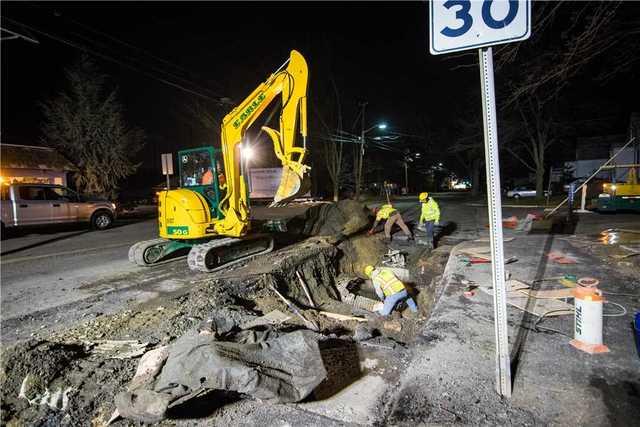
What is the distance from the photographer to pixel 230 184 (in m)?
7.53

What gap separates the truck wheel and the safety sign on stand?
52.3 ft

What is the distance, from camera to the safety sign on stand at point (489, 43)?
Result: 2375 mm

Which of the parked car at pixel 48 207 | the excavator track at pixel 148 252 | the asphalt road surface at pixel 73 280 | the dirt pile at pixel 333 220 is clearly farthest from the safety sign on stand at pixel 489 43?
the parked car at pixel 48 207

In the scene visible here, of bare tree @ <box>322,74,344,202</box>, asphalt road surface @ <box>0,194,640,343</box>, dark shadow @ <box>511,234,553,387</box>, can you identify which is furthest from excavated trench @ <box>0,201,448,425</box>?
bare tree @ <box>322,74,344,202</box>

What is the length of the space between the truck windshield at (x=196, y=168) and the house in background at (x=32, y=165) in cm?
1652

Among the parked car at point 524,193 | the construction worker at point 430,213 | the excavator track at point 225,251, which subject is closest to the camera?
the excavator track at point 225,251

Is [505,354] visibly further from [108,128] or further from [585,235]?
[108,128]

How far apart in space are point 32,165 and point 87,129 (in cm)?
418

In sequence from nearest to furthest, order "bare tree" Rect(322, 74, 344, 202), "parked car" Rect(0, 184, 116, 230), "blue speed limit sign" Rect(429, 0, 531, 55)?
"blue speed limit sign" Rect(429, 0, 531, 55) < "parked car" Rect(0, 184, 116, 230) < "bare tree" Rect(322, 74, 344, 202)

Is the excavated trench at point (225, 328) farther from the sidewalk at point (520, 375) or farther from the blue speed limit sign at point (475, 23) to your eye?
the blue speed limit sign at point (475, 23)

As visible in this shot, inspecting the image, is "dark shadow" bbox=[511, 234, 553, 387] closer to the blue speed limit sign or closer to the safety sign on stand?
the safety sign on stand

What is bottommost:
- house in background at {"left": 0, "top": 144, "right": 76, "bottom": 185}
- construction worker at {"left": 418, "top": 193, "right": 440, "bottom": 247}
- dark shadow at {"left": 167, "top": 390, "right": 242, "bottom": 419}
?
dark shadow at {"left": 167, "top": 390, "right": 242, "bottom": 419}

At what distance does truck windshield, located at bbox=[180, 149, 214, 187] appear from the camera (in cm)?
781

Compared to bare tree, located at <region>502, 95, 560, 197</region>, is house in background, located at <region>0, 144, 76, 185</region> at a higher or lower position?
lower
